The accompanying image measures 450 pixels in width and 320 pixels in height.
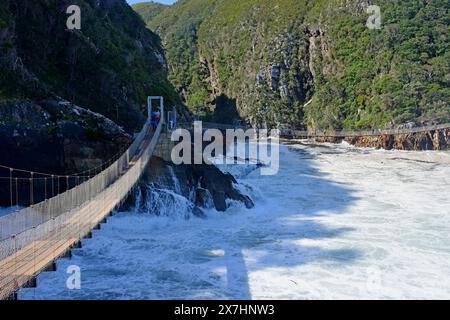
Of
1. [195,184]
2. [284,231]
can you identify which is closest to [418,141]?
→ [195,184]

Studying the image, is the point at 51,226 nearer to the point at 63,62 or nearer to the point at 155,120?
the point at 155,120

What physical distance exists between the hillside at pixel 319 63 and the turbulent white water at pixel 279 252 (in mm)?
31124

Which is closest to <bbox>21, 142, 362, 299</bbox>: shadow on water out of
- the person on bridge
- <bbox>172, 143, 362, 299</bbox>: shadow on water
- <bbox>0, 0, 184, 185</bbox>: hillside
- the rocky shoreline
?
<bbox>172, 143, 362, 299</bbox>: shadow on water

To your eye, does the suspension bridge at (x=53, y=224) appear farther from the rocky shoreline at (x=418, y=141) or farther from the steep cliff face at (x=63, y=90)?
the rocky shoreline at (x=418, y=141)

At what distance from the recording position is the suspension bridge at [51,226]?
26.3 feet

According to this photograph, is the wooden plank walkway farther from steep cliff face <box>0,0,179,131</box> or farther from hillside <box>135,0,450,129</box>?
hillside <box>135,0,450,129</box>

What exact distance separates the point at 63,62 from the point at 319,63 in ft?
159

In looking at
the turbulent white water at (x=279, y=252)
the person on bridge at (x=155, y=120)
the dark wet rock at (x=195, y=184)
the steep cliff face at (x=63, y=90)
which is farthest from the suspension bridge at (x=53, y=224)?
the person on bridge at (x=155, y=120)

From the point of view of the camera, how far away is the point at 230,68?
7956cm

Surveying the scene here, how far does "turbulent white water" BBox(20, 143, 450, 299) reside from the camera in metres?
10.6

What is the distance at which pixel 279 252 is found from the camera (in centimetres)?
1304

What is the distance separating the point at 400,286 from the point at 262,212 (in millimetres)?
7489
